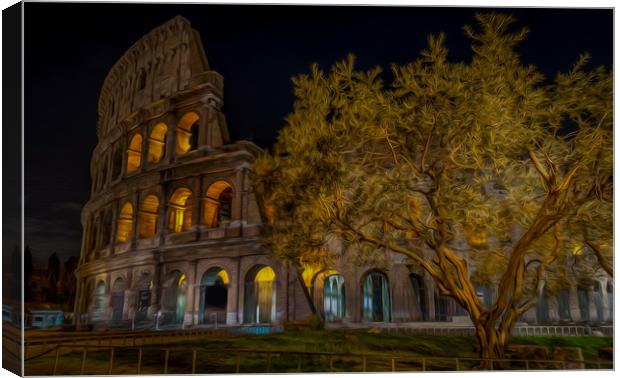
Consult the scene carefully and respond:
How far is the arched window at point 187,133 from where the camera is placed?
16.4 m

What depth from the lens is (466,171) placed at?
1339 centimetres

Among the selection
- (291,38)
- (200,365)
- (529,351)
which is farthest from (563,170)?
(200,365)

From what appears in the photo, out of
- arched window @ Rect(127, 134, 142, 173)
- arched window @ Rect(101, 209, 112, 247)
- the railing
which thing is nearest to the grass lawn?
the railing

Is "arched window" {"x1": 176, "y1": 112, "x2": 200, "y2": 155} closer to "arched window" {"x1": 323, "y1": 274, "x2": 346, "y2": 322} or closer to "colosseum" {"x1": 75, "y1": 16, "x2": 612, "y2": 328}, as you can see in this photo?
"colosseum" {"x1": 75, "y1": 16, "x2": 612, "y2": 328}

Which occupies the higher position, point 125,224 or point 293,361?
point 125,224

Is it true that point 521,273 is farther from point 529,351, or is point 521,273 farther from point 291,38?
point 291,38

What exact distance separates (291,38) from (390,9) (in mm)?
2574

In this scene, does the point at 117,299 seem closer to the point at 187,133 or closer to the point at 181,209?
the point at 181,209

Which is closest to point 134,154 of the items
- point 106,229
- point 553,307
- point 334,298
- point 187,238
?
point 106,229

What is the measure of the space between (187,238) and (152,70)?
4677 mm

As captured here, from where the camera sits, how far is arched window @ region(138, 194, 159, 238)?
1567 centimetres

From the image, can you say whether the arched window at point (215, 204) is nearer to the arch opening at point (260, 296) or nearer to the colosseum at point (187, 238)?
the colosseum at point (187, 238)

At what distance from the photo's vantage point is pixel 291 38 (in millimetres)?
14570

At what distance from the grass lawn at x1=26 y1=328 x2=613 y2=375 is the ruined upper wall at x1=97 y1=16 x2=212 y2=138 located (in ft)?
18.5
